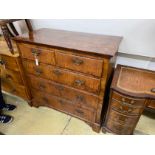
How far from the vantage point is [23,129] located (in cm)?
159

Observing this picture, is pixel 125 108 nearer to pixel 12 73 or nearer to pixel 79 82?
pixel 79 82

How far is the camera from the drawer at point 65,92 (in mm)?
1317

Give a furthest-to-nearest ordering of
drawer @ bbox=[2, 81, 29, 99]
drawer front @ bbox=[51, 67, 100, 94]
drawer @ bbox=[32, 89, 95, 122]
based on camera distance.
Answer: drawer @ bbox=[2, 81, 29, 99] < drawer @ bbox=[32, 89, 95, 122] < drawer front @ bbox=[51, 67, 100, 94]

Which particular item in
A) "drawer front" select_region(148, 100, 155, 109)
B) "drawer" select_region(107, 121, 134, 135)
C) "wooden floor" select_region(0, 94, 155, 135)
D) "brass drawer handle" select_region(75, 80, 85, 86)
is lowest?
"wooden floor" select_region(0, 94, 155, 135)

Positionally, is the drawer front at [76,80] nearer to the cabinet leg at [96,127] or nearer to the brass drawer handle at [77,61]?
the brass drawer handle at [77,61]

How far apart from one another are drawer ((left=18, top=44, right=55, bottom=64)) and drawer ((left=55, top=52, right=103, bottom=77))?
72 mm

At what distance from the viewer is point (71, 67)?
1.18 m

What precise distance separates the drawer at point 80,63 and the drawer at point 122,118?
0.45m

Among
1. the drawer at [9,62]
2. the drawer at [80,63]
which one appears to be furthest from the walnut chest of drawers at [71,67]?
the drawer at [9,62]

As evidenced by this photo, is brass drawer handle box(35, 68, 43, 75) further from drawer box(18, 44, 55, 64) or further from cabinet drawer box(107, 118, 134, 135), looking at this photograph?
cabinet drawer box(107, 118, 134, 135)

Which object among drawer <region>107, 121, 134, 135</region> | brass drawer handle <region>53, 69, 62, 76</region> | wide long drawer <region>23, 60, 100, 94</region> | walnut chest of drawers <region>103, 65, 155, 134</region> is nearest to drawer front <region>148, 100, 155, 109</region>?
walnut chest of drawers <region>103, 65, 155, 134</region>

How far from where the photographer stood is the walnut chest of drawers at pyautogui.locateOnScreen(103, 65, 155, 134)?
3.52 ft

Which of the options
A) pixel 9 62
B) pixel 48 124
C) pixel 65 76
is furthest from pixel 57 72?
pixel 48 124
